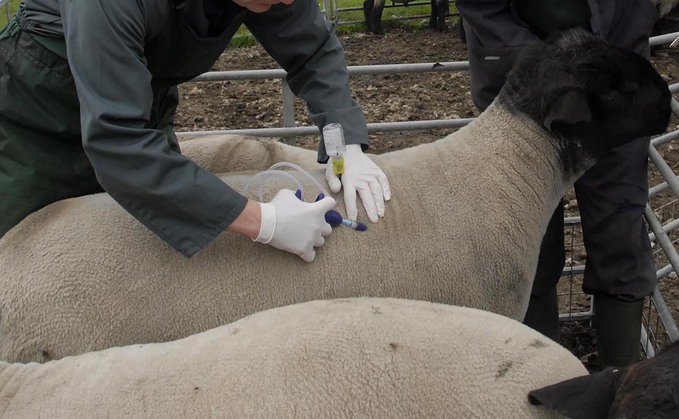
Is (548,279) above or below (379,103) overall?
above

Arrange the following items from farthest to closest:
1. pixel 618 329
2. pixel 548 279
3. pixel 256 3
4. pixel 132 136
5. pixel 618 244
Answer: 1. pixel 548 279
2. pixel 618 329
3. pixel 618 244
4. pixel 256 3
5. pixel 132 136

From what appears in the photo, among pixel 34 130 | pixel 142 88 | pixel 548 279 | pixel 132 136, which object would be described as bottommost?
pixel 548 279

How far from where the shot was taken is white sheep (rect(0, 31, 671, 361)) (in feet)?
7.94

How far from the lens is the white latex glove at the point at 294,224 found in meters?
2.45

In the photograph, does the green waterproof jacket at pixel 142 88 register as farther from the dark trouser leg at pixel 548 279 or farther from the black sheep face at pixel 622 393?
the dark trouser leg at pixel 548 279

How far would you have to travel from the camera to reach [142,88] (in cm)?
230

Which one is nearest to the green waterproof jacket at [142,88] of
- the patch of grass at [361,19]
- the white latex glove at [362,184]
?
the white latex glove at [362,184]

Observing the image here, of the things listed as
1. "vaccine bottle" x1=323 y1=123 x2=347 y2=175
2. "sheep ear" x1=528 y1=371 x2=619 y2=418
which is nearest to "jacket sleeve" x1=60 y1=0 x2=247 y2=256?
"vaccine bottle" x1=323 y1=123 x2=347 y2=175

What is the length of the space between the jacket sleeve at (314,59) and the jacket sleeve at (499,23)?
62 cm

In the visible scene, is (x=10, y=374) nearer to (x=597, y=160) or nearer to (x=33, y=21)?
(x=33, y=21)

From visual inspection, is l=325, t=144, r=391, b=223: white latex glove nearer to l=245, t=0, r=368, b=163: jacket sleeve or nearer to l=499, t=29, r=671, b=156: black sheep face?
l=245, t=0, r=368, b=163: jacket sleeve

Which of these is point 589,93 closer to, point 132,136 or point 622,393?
point 622,393

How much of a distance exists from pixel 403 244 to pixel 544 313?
137 centimetres

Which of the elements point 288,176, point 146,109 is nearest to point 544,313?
point 288,176
